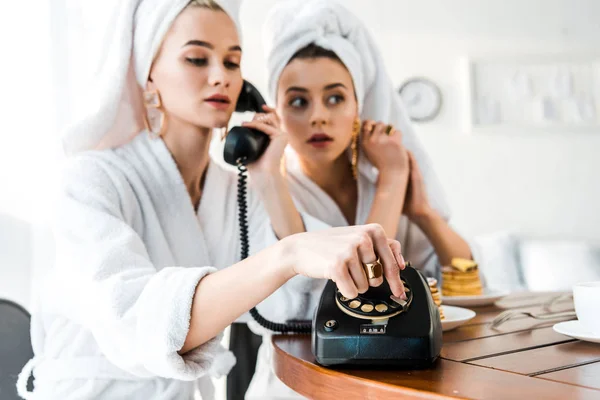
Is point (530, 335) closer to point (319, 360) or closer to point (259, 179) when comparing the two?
point (319, 360)

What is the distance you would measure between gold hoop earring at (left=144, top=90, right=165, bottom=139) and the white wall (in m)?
2.63

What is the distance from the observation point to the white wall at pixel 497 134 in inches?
149

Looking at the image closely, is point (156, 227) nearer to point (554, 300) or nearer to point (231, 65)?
point (231, 65)

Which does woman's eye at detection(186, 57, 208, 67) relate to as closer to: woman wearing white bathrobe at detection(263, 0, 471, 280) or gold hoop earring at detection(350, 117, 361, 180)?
woman wearing white bathrobe at detection(263, 0, 471, 280)

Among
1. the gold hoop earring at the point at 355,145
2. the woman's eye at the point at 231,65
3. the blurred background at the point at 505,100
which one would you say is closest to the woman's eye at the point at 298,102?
the gold hoop earring at the point at 355,145

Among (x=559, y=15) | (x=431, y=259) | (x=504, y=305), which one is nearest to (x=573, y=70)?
(x=559, y=15)

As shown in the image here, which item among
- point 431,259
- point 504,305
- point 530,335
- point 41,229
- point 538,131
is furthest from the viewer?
point 538,131

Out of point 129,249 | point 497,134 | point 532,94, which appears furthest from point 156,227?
point 532,94

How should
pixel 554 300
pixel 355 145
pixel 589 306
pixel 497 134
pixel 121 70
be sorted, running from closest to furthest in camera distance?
pixel 589 306 → pixel 121 70 → pixel 554 300 → pixel 355 145 → pixel 497 134

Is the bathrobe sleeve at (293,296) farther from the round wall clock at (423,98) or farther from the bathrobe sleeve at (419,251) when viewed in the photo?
the round wall clock at (423,98)

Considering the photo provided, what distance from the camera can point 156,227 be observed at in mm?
1332

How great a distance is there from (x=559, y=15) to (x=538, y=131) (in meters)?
0.72

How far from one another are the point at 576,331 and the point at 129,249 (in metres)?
0.73

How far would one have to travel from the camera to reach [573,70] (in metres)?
3.80
